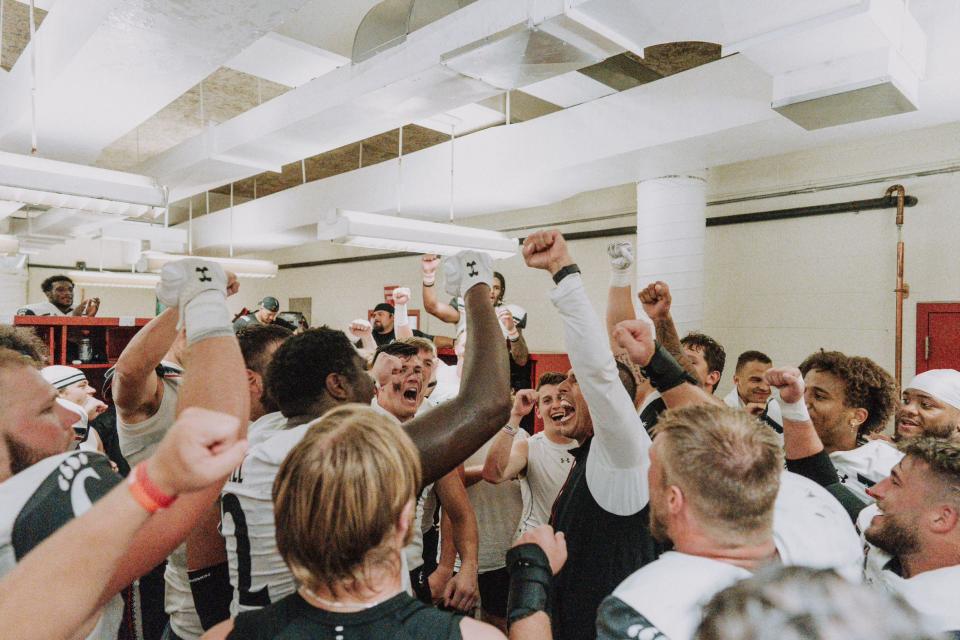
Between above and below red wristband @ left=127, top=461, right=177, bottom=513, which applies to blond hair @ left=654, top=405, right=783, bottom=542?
below

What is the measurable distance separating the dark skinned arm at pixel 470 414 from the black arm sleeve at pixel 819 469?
1198 millimetres

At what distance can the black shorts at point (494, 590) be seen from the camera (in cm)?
273

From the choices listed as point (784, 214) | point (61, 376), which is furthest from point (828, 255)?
point (61, 376)

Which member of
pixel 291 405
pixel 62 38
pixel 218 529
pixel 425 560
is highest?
pixel 62 38

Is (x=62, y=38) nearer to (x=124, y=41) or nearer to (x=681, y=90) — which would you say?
(x=124, y=41)

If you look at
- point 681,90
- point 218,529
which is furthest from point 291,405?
point 681,90

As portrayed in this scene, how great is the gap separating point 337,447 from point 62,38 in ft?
10.5

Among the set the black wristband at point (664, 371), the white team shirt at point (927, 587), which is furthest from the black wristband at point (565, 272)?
the white team shirt at point (927, 587)

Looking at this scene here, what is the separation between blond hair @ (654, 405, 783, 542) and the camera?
1.13 meters

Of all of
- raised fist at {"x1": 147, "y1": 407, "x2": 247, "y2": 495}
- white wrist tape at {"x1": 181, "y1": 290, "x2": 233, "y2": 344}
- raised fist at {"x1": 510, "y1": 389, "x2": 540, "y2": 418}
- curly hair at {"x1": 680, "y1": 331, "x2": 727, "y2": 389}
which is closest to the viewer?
raised fist at {"x1": 147, "y1": 407, "x2": 247, "y2": 495}

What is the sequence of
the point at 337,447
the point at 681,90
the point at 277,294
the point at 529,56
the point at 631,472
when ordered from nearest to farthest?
the point at 337,447, the point at 631,472, the point at 529,56, the point at 681,90, the point at 277,294

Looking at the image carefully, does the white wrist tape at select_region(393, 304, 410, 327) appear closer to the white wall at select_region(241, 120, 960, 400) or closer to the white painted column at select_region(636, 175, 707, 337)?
the white painted column at select_region(636, 175, 707, 337)

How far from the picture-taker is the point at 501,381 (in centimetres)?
149

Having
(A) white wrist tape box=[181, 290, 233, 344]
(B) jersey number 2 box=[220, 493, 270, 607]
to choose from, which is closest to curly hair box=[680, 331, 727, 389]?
(B) jersey number 2 box=[220, 493, 270, 607]
